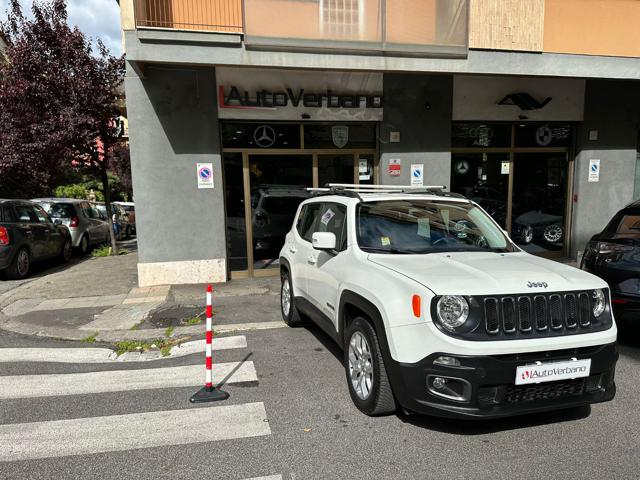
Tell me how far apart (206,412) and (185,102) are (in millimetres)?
6315

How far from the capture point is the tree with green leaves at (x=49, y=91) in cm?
1113

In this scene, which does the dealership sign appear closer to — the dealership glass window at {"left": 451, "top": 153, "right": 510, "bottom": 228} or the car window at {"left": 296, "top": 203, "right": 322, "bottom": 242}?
the dealership glass window at {"left": 451, "top": 153, "right": 510, "bottom": 228}

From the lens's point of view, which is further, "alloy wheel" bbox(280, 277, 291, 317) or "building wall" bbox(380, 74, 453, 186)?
"building wall" bbox(380, 74, 453, 186)

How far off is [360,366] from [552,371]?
142cm

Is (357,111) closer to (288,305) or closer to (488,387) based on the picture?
(288,305)

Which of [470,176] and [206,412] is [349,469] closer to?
[206,412]

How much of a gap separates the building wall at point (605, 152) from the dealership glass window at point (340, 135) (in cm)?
504

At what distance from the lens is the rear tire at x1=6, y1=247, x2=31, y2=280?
9.79m

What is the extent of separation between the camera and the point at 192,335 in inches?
239

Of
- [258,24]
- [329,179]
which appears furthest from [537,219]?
[258,24]

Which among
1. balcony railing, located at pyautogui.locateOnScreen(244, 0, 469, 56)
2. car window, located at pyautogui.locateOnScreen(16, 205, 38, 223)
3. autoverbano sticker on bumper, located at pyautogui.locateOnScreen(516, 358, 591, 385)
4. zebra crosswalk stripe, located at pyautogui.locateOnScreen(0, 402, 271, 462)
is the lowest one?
zebra crosswalk stripe, located at pyautogui.locateOnScreen(0, 402, 271, 462)

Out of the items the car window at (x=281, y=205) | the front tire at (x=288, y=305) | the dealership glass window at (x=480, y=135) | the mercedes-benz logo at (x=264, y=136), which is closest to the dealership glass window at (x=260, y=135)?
the mercedes-benz logo at (x=264, y=136)

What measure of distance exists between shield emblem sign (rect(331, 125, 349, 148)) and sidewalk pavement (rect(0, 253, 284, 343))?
10.2 feet

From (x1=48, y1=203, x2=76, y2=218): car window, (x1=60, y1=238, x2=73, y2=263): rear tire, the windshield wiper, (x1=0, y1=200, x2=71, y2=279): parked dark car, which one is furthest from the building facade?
(x1=48, y1=203, x2=76, y2=218): car window
